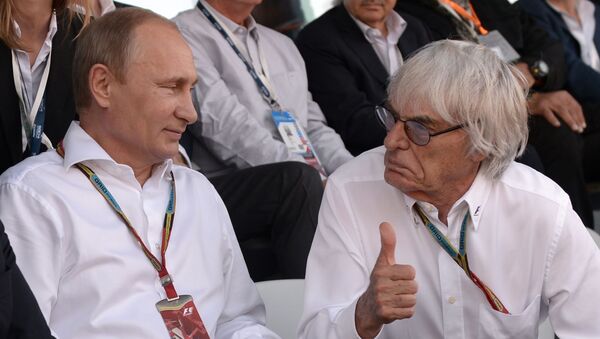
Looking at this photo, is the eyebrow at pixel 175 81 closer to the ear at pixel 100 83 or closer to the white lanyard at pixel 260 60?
the ear at pixel 100 83

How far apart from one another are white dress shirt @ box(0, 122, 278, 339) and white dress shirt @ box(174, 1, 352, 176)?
138 centimetres

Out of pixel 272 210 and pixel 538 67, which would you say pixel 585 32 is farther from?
pixel 272 210

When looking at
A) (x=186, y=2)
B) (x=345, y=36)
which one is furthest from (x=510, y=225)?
(x=186, y=2)

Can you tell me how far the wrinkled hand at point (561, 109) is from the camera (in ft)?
17.3

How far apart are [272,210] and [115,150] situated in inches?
49.0

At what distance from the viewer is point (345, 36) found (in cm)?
493

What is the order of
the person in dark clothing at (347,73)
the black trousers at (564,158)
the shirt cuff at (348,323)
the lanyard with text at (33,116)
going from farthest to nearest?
the black trousers at (564,158)
the person in dark clothing at (347,73)
the lanyard with text at (33,116)
the shirt cuff at (348,323)

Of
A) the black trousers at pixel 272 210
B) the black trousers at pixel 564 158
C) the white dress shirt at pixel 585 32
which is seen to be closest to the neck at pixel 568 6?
the white dress shirt at pixel 585 32

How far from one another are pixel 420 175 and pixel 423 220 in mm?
135

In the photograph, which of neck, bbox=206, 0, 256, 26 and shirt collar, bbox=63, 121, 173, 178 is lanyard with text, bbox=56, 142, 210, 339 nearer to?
shirt collar, bbox=63, 121, 173, 178

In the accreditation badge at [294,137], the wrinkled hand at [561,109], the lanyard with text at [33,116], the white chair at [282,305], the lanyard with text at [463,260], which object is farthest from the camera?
the wrinkled hand at [561,109]

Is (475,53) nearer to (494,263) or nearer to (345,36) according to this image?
(494,263)

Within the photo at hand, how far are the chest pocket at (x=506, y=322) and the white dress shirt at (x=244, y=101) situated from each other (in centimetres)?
165

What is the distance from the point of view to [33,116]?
3186mm
